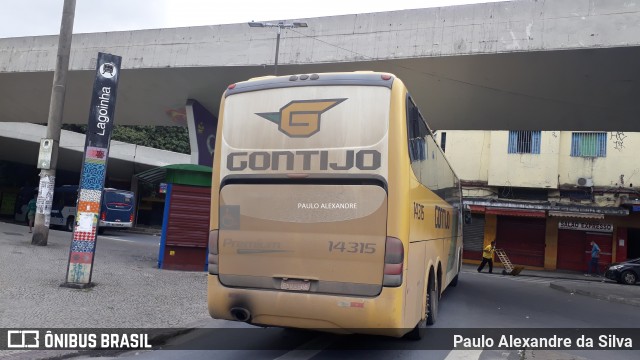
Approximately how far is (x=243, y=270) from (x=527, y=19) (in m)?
9.31

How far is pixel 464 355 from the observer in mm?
6801

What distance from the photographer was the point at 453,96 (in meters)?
Result: 14.9

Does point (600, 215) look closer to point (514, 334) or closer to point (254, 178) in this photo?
point (514, 334)

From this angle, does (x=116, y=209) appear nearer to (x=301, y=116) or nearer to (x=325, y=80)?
(x=301, y=116)

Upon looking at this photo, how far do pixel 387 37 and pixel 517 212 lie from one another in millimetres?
17919

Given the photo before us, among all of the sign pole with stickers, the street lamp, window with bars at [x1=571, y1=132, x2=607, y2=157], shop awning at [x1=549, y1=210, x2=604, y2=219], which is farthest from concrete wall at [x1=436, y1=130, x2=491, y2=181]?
the sign pole with stickers

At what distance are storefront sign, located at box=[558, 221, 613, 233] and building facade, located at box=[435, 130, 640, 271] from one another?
0.16ft

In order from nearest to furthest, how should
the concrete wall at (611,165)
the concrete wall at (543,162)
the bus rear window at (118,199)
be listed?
the concrete wall at (611,165) < the concrete wall at (543,162) < the bus rear window at (118,199)

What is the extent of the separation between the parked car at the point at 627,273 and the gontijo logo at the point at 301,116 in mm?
21006

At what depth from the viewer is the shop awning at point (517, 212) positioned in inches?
1069

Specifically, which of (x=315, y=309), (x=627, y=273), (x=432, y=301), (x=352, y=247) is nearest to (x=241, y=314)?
(x=315, y=309)

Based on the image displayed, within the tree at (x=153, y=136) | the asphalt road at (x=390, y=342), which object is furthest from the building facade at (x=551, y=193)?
the tree at (x=153, y=136)

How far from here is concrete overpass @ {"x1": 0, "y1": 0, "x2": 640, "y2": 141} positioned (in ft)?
37.0

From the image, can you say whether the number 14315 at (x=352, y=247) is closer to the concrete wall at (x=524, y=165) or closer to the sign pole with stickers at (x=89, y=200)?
the sign pole with stickers at (x=89, y=200)
